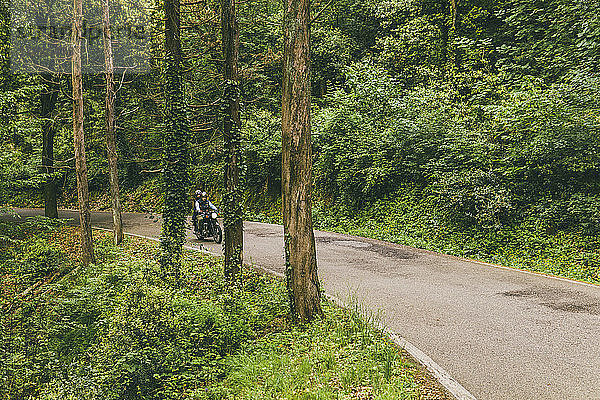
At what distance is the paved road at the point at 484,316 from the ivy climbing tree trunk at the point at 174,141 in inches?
101

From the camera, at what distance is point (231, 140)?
9.40 metres

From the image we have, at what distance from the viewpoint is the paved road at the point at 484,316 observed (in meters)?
5.01

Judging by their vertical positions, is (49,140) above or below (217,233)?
above

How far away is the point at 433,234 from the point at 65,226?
56.3 feet

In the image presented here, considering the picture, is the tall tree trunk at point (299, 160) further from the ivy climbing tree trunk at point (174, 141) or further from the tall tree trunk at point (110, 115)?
the tall tree trunk at point (110, 115)

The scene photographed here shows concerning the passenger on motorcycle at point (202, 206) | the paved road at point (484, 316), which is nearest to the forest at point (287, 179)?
the paved road at point (484, 316)

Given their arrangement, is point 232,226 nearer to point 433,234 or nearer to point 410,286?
point 410,286

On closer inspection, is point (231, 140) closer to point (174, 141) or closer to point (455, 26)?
point (174, 141)

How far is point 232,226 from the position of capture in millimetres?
9477

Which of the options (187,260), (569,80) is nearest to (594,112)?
(569,80)

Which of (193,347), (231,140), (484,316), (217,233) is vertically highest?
(231,140)

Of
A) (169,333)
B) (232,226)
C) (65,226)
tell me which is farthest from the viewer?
(65,226)

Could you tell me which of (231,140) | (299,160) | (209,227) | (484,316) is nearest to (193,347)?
(299,160)

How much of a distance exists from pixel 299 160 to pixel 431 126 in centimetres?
1024
